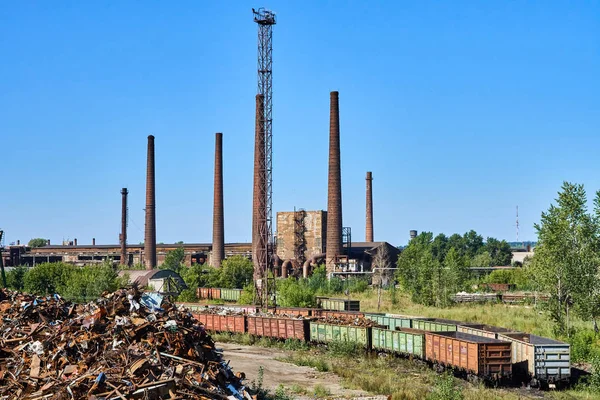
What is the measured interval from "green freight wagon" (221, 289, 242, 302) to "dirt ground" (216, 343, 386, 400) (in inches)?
1117

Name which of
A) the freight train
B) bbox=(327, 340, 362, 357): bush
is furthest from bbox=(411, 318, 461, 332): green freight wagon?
bbox=(327, 340, 362, 357): bush

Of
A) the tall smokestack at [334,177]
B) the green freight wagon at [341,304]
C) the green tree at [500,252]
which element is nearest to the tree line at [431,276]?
the tall smokestack at [334,177]

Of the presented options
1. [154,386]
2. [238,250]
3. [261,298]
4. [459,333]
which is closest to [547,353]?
[459,333]

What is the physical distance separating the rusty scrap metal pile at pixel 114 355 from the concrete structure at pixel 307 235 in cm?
5862

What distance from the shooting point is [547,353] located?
73.2ft

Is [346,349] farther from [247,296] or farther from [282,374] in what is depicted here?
[247,296]

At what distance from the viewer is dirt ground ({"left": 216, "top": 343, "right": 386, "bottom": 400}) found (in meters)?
21.2

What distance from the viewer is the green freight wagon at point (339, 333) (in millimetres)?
29006

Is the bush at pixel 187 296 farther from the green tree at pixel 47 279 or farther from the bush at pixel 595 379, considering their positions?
the bush at pixel 595 379

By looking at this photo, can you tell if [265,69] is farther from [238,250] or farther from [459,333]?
[238,250]

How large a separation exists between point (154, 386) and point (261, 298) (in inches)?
1325

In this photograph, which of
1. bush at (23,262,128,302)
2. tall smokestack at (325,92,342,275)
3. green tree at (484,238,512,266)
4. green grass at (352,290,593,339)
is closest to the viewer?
green grass at (352,290,593,339)

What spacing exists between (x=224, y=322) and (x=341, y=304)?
13122 mm

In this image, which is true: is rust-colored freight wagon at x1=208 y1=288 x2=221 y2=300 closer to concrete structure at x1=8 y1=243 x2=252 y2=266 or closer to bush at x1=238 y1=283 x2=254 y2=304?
bush at x1=238 y1=283 x2=254 y2=304
